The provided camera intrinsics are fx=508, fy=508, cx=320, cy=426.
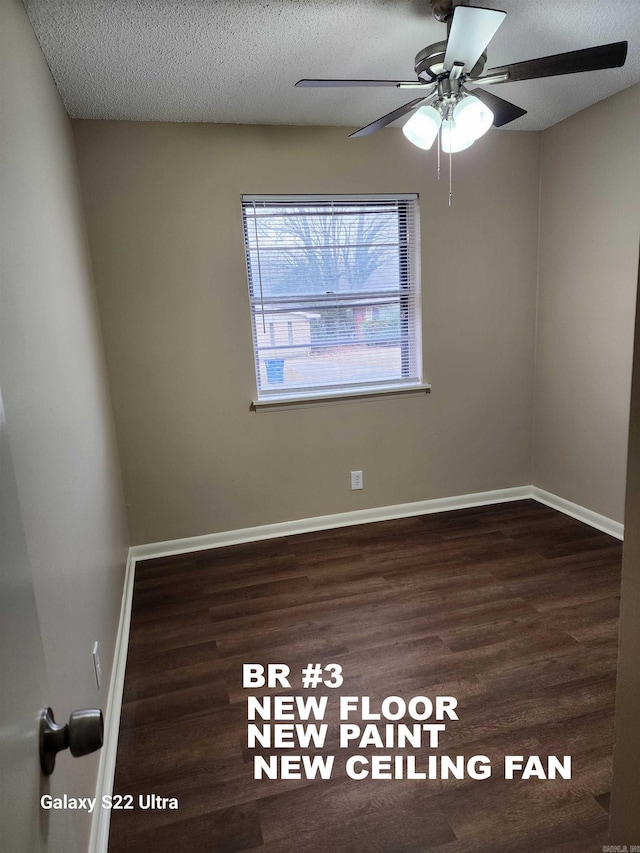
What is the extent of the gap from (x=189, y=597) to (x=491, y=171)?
3.16 meters

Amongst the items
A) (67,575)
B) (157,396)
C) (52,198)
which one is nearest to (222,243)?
(157,396)

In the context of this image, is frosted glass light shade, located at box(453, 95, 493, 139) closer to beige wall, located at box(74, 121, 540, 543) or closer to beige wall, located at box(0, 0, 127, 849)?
beige wall, located at box(74, 121, 540, 543)

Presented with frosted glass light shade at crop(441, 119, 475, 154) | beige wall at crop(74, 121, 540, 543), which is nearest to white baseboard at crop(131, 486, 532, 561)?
beige wall at crop(74, 121, 540, 543)

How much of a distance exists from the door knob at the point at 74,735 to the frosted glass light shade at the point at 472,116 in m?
2.22

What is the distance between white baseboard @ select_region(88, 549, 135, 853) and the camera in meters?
1.39

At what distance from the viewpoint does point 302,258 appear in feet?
10.2

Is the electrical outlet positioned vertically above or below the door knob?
below

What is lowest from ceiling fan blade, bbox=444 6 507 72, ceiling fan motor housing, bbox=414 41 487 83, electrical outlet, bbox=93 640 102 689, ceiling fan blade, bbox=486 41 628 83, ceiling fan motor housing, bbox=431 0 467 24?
electrical outlet, bbox=93 640 102 689

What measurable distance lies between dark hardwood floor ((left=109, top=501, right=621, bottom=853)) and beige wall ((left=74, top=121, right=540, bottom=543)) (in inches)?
14.9

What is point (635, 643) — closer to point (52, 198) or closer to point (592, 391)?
point (52, 198)

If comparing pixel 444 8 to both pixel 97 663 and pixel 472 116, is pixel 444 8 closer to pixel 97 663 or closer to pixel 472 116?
pixel 472 116

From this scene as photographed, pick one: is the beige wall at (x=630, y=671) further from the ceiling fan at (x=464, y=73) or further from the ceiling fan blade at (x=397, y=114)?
the ceiling fan blade at (x=397, y=114)

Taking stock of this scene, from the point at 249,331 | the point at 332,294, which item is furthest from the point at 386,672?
the point at 332,294

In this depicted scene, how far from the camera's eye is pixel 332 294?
3.19 meters
